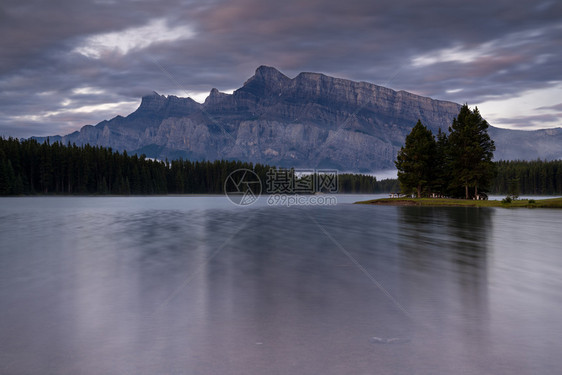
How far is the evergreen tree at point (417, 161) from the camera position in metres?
92.8

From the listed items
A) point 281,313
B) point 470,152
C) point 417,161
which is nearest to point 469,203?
point 470,152

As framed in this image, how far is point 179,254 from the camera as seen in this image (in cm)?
2053

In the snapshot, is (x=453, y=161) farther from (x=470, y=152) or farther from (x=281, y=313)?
(x=281, y=313)

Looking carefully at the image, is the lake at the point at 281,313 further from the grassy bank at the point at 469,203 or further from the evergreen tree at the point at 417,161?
the evergreen tree at the point at 417,161

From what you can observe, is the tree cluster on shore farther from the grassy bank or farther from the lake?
the lake

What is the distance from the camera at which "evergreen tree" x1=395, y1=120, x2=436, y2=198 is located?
92750 millimetres

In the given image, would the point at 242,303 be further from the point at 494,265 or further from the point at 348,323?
the point at 494,265

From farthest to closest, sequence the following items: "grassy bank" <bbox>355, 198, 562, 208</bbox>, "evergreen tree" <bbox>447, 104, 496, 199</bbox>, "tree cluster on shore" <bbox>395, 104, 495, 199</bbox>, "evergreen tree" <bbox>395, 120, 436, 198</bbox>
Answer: "evergreen tree" <bbox>395, 120, 436, 198</bbox>, "tree cluster on shore" <bbox>395, 104, 495, 199</bbox>, "evergreen tree" <bbox>447, 104, 496, 199</bbox>, "grassy bank" <bbox>355, 198, 562, 208</bbox>

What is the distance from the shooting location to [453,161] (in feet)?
295

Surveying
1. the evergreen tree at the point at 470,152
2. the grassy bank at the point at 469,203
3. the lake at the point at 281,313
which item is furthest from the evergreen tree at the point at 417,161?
the lake at the point at 281,313

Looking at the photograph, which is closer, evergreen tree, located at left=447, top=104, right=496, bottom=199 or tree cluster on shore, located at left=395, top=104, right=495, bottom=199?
evergreen tree, located at left=447, top=104, right=496, bottom=199

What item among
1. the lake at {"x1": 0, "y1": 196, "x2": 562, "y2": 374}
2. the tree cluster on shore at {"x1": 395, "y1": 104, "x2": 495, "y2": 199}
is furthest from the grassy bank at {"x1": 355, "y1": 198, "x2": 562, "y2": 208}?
the lake at {"x1": 0, "y1": 196, "x2": 562, "y2": 374}

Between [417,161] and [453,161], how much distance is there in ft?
24.6

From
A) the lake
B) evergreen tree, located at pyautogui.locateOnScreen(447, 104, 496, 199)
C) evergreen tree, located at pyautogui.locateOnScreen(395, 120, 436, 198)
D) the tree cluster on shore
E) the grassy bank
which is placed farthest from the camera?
evergreen tree, located at pyautogui.locateOnScreen(395, 120, 436, 198)
